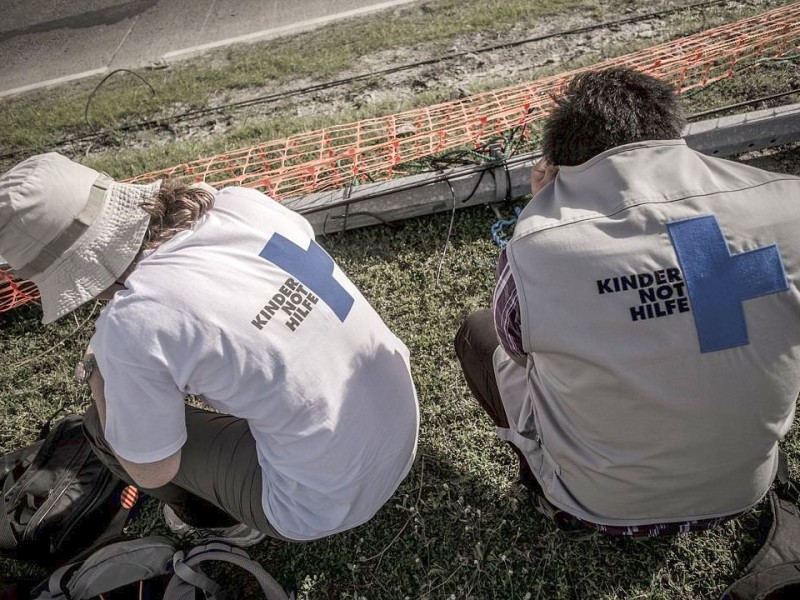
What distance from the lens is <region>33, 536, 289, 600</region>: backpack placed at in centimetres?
206

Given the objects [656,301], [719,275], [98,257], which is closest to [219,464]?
[98,257]

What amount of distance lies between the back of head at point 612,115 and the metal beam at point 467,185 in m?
1.65

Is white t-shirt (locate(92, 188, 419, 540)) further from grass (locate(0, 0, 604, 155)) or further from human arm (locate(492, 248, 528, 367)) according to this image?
grass (locate(0, 0, 604, 155))

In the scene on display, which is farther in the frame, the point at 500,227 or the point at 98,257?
the point at 500,227

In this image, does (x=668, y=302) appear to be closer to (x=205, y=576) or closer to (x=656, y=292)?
(x=656, y=292)

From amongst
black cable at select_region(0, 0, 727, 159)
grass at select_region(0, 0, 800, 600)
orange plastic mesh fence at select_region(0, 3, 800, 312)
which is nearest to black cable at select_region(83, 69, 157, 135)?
black cable at select_region(0, 0, 727, 159)

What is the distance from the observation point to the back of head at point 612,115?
1453mm

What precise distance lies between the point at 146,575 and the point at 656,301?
214 cm

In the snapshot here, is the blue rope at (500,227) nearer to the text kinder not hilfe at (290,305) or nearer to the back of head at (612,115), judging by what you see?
the back of head at (612,115)

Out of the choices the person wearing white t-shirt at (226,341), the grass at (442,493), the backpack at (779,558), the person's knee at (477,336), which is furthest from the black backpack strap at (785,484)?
the person wearing white t-shirt at (226,341)

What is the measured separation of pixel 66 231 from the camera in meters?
1.59

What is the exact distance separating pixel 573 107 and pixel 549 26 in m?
4.05

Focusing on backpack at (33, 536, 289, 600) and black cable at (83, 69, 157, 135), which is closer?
backpack at (33, 536, 289, 600)

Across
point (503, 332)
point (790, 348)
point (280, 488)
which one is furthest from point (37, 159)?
point (790, 348)
